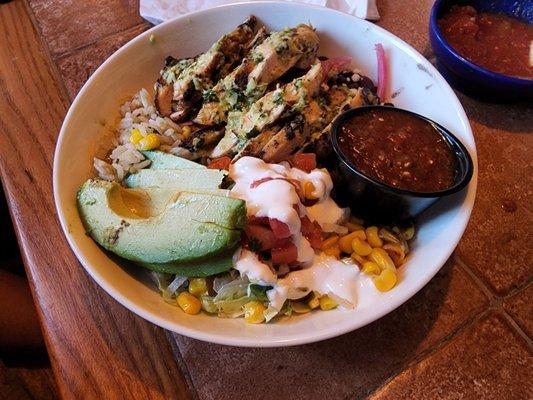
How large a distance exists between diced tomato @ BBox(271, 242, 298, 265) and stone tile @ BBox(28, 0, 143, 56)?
146 cm

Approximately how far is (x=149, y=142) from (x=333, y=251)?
29.3 inches

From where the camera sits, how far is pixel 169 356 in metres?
1.47

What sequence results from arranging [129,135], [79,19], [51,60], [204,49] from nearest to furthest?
[129,135] → [204,49] → [51,60] → [79,19]

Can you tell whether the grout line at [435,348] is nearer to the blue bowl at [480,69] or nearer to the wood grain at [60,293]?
Answer: the wood grain at [60,293]

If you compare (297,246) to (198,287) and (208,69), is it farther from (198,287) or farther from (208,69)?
(208,69)

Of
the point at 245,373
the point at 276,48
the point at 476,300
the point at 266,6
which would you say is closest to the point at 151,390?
the point at 245,373

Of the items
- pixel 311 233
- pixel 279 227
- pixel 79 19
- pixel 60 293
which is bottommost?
pixel 60 293

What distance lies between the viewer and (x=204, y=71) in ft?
5.96

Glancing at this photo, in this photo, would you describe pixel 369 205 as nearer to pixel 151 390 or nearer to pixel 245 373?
pixel 245 373

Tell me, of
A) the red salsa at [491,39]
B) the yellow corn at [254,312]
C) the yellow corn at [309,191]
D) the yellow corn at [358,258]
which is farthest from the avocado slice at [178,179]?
the red salsa at [491,39]

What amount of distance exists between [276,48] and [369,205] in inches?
26.5

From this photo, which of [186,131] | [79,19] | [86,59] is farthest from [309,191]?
[79,19]

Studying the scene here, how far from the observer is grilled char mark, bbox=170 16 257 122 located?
5.98 feet

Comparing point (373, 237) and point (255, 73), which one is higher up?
point (255, 73)
